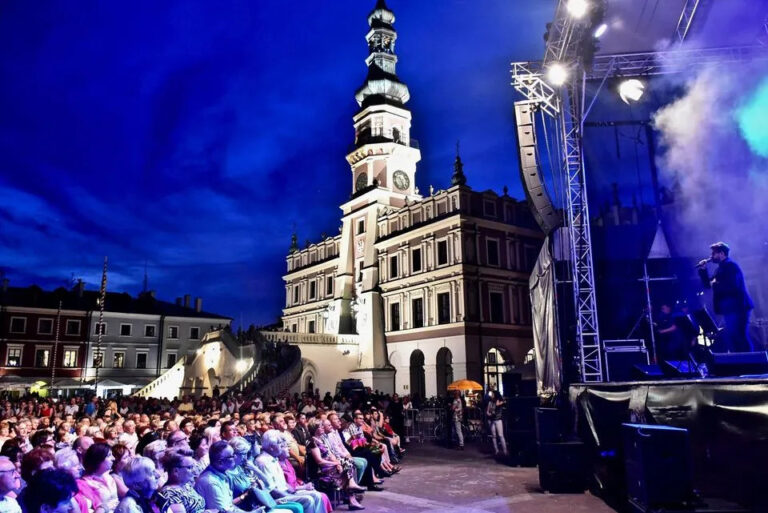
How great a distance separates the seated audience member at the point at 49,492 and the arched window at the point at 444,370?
93.8 ft

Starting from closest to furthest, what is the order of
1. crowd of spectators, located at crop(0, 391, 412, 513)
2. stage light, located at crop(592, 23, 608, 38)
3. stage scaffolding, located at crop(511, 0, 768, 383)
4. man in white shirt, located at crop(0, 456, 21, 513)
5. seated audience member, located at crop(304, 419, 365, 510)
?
man in white shirt, located at crop(0, 456, 21, 513) → crowd of spectators, located at crop(0, 391, 412, 513) → seated audience member, located at crop(304, 419, 365, 510) → stage light, located at crop(592, 23, 608, 38) → stage scaffolding, located at crop(511, 0, 768, 383)

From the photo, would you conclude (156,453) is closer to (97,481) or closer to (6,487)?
(97,481)

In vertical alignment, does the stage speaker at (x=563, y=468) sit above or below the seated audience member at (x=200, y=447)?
below

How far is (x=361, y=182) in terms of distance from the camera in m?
40.9

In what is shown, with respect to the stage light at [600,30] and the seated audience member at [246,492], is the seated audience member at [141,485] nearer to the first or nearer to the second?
the seated audience member at [246,492]

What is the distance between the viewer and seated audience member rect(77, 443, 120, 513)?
4965mm

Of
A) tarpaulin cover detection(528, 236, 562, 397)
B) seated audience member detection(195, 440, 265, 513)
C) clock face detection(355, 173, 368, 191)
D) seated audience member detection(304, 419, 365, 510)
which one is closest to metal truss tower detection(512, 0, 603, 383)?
tarpaulin cover detection(528, 236, 562, 397)

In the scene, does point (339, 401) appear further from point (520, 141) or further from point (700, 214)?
point (700, 214)

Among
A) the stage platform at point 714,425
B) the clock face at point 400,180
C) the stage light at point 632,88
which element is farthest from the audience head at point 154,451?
the clock face at point 400,180

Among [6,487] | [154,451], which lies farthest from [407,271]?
[6,487]

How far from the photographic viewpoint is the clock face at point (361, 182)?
40.4 m

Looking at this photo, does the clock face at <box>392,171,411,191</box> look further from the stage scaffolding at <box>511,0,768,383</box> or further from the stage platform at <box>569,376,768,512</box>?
the stage platform at <box>569,376,768,512</box>

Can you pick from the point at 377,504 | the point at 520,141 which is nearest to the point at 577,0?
the point at 520,141

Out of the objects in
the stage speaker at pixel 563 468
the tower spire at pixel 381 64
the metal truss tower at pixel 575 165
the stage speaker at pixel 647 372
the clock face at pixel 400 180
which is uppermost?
the tower spire at pixel 381 64
